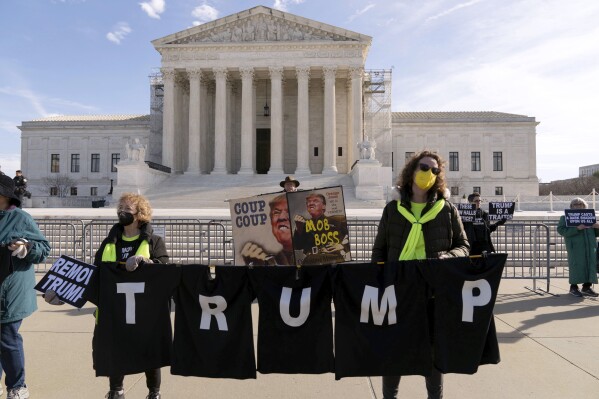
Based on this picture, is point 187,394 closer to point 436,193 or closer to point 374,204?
point 436,193

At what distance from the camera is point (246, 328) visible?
3.97m

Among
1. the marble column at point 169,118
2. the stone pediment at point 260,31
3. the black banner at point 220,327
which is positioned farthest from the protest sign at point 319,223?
the stone pediment at point 260,31

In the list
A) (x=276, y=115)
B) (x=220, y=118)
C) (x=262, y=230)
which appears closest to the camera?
(x=262, y=230)

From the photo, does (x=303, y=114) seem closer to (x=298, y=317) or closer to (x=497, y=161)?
(x=497, y=161)

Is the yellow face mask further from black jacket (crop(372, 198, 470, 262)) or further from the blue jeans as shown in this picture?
the blue jeans

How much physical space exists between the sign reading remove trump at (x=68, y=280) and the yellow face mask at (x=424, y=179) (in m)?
3.08

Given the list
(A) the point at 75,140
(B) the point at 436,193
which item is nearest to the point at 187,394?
(B) the point at 436,193

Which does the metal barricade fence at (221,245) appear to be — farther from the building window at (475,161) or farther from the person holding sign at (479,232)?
the building window at (475,161)

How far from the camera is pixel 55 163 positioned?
53875 mm

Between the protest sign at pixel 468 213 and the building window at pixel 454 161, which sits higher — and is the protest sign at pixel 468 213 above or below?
below

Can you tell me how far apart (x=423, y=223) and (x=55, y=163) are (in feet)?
195

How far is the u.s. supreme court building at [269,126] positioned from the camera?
125 feet

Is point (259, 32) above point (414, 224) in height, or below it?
above

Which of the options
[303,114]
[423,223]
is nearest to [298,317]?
[423,223]
